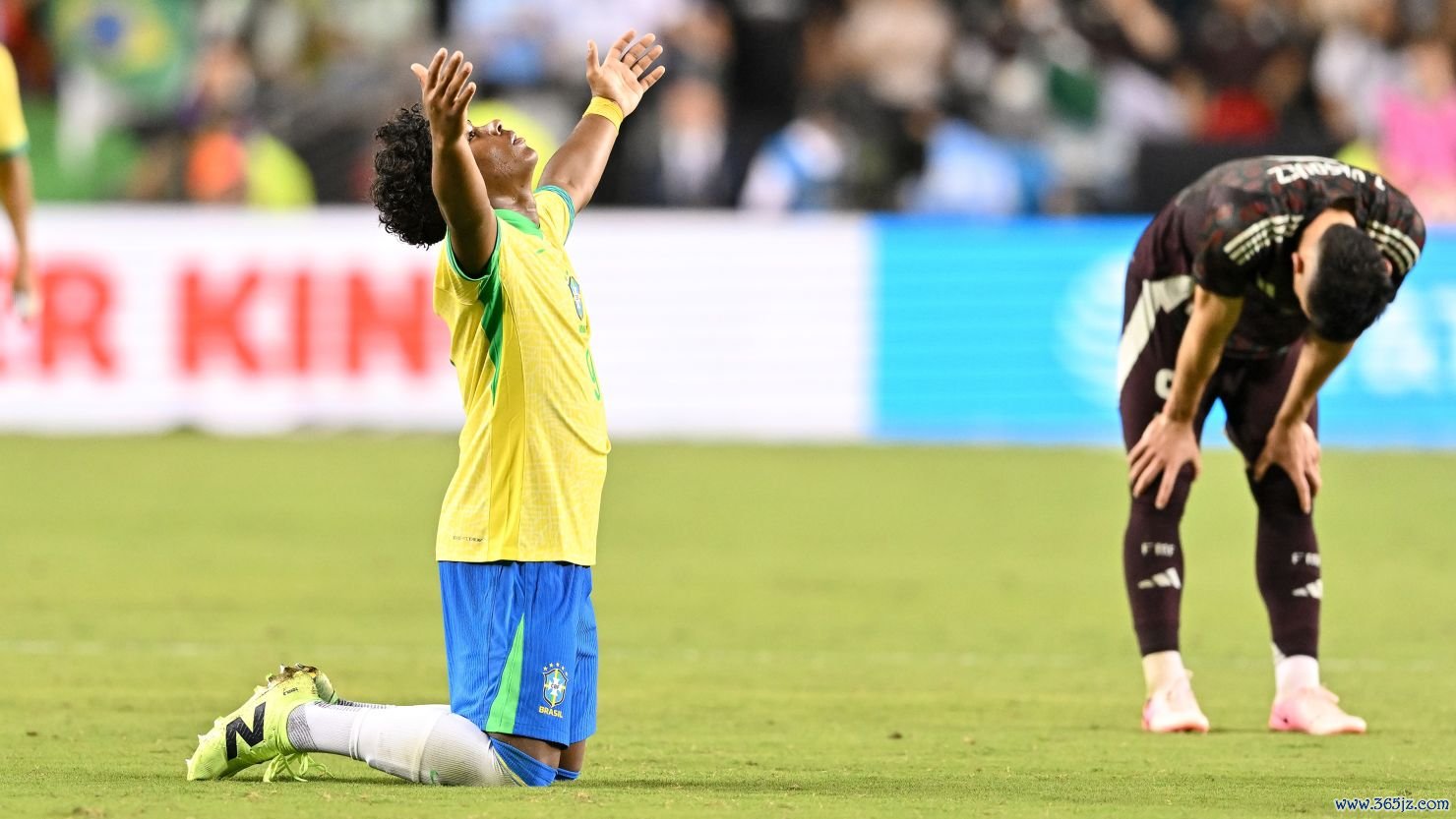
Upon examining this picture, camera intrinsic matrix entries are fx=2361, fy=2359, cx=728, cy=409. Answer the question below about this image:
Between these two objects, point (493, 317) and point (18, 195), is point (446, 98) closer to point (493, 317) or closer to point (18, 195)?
point (493, 317)

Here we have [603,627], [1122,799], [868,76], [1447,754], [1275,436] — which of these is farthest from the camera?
[868,76]

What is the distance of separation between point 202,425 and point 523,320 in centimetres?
1051

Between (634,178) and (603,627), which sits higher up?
(634,178)

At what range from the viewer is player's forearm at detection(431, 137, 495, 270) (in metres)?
4.93

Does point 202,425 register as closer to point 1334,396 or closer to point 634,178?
point 634,178

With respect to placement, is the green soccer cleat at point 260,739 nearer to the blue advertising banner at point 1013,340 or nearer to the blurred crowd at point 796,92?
the blue advertising banner at point 1013,340

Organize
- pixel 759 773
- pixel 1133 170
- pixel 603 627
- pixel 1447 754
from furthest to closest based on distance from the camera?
pixel 1133 170, pixel 603 627, pixel 1447 754, pixel 759 773

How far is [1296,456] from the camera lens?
665 centimetres

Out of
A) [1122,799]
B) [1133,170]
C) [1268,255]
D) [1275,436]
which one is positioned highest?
[1133,170]

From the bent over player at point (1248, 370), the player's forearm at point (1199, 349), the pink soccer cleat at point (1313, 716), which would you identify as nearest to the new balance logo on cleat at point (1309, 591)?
the bent over player at point (1248, 370)

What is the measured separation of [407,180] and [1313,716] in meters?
2.95

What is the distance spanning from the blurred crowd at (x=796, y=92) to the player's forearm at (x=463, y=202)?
38.4 ft

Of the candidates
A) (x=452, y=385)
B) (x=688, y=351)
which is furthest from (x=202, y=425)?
(x=688, y=351)

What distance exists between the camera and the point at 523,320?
5297 millimetres
